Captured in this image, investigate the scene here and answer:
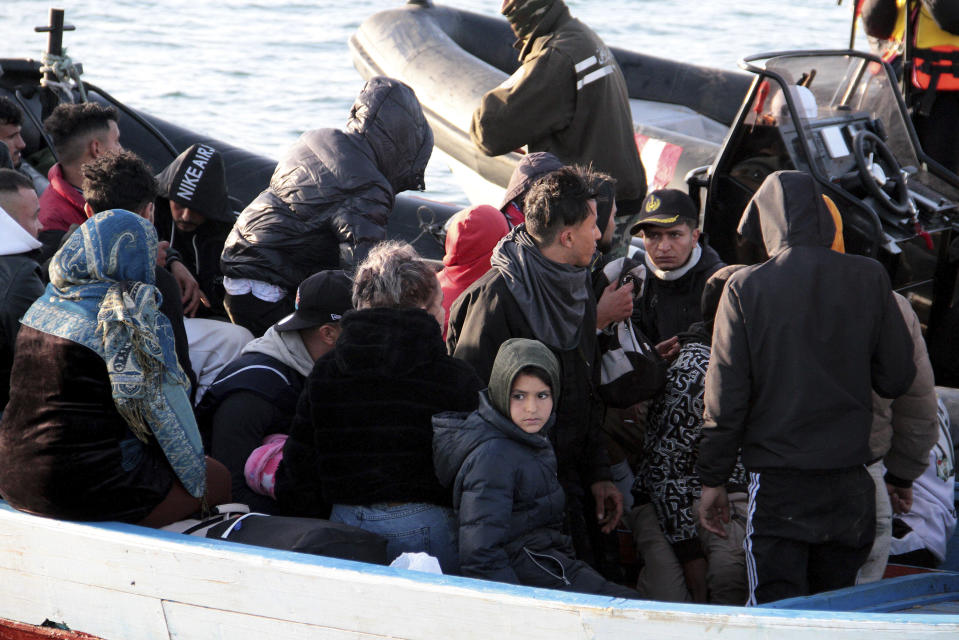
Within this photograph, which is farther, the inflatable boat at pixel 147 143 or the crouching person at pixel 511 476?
the inflatable boat at pixel 147 143

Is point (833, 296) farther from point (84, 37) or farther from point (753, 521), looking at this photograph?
point (84, 37)

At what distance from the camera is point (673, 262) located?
3.53m

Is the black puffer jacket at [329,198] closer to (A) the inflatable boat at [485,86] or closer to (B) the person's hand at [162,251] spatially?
(B) the person's hand at [162,251]

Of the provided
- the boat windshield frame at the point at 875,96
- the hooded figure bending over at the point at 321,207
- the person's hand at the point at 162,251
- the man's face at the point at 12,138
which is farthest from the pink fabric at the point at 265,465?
the boat windshield frame at the point at 875,96

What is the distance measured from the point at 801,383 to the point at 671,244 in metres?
1.02

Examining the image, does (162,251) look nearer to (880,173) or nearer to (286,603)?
(286,603)

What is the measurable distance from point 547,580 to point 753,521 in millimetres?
562

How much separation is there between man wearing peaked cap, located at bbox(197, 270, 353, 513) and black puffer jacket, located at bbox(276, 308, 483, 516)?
375 millimetres

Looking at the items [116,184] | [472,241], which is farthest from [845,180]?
[116,184]

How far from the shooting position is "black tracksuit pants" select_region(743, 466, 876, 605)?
264cm

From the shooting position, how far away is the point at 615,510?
307cm

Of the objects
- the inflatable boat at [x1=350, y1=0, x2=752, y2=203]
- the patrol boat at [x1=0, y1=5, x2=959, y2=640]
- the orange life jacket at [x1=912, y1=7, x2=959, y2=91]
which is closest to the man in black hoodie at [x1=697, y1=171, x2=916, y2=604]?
the patrol boat at [x1=0, y1=5, x2=959, y2=640]

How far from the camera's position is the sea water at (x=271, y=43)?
1452 centimetres

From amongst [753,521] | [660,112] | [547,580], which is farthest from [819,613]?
[660,112]
